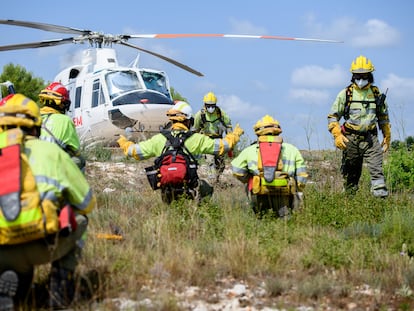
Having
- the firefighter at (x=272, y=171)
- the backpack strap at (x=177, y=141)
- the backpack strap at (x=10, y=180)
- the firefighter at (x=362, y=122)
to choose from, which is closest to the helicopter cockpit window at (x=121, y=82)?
the firefighter at (x=362, y=122)

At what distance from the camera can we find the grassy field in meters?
5.44

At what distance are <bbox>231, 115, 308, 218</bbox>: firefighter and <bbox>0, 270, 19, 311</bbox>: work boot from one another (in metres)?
3.70

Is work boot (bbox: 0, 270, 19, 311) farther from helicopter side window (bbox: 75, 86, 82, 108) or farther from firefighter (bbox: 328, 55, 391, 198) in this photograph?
helicopter side window (bbox: 75, 86, 82, 108)

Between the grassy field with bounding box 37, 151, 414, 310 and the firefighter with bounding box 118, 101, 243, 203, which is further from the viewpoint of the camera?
the firefighter with bounding box 118, 101, 243, 203

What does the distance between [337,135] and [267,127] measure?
7.91ft

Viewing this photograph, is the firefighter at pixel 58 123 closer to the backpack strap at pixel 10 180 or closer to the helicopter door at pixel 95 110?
the backpack strap at pixel 10 180

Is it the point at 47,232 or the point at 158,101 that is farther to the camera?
the point at 158,101

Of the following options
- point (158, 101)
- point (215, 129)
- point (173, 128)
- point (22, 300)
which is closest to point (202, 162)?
point (215, 129)

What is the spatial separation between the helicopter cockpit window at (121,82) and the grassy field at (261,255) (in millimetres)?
9826

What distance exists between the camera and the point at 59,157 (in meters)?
4.75

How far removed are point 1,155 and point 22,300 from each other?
1113 mm

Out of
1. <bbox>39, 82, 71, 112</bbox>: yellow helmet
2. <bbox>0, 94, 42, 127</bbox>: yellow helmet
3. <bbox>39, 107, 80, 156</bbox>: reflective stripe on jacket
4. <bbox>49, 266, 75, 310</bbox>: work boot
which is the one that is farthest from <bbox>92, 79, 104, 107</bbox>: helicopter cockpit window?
<bbox>49, 266, 75, 310</bbox>: work boot

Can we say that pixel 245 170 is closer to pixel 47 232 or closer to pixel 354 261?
pixel 354 261

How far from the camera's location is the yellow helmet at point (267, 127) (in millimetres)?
7996
